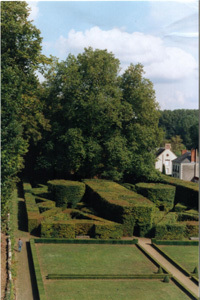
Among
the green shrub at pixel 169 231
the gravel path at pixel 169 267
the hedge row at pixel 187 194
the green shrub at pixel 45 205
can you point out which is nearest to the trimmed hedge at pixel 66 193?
the green shrub at pixel 45 205

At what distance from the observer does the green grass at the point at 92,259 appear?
77.9 feet

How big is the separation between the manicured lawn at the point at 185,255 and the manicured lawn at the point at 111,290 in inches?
155

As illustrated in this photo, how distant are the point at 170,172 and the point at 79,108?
142ft

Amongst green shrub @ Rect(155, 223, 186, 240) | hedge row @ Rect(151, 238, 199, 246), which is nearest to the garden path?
hedge row @ Rect(151, 238, 199, 246)

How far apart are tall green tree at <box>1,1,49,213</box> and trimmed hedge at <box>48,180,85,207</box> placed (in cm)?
871

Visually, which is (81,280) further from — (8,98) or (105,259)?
(8,98)

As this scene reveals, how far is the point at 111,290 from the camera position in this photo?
20656 mm

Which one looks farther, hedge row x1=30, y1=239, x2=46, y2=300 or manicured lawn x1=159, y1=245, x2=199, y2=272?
manicured lawn x1=159, y1=245, x2=199, y2=272

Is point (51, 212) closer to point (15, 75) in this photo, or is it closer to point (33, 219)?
point (33, 219)

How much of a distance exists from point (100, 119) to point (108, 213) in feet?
57.5

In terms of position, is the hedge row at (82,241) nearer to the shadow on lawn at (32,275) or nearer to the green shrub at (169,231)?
the shadow on lawn at (32,275)

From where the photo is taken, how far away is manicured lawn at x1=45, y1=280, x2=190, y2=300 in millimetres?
19719

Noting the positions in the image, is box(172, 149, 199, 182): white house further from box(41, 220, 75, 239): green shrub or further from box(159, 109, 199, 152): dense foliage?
box(41, 220, 75, 239): green shrub

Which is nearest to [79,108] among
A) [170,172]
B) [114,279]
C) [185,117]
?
[114,279]
